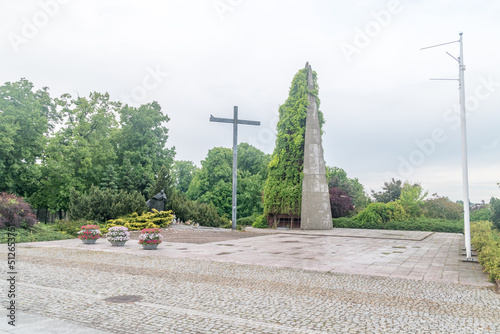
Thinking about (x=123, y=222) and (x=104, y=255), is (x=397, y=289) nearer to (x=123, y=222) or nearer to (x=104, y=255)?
(x=104, y=255)

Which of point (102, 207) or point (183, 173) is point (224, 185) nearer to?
point (183, 173)

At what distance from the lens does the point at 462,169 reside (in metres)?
9.91

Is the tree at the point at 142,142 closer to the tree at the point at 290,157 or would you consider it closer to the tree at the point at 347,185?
the tree at the point at 290,157

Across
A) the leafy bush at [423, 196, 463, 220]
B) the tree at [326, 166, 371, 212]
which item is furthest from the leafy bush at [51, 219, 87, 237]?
the leafy bush at [423, 196, 463, 220]

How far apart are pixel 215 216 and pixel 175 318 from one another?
69.4 ft

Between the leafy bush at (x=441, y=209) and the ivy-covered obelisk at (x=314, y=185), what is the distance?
10.1m

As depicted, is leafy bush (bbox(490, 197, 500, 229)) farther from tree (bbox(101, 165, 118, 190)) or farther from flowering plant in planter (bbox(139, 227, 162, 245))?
tree (bbox(101, 165, 118, 190))

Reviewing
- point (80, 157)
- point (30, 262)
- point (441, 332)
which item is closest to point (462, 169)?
point (441, 332)

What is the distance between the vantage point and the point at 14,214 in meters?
15.2

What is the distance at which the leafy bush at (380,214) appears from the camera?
24641mm

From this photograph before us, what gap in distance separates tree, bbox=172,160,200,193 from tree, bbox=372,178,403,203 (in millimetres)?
26000

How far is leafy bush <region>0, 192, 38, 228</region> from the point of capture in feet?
49.2

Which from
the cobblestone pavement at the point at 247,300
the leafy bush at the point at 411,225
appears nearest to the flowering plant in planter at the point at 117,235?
the cobblestone pavement at the point at 247,300

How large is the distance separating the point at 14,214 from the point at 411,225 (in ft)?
72.0
